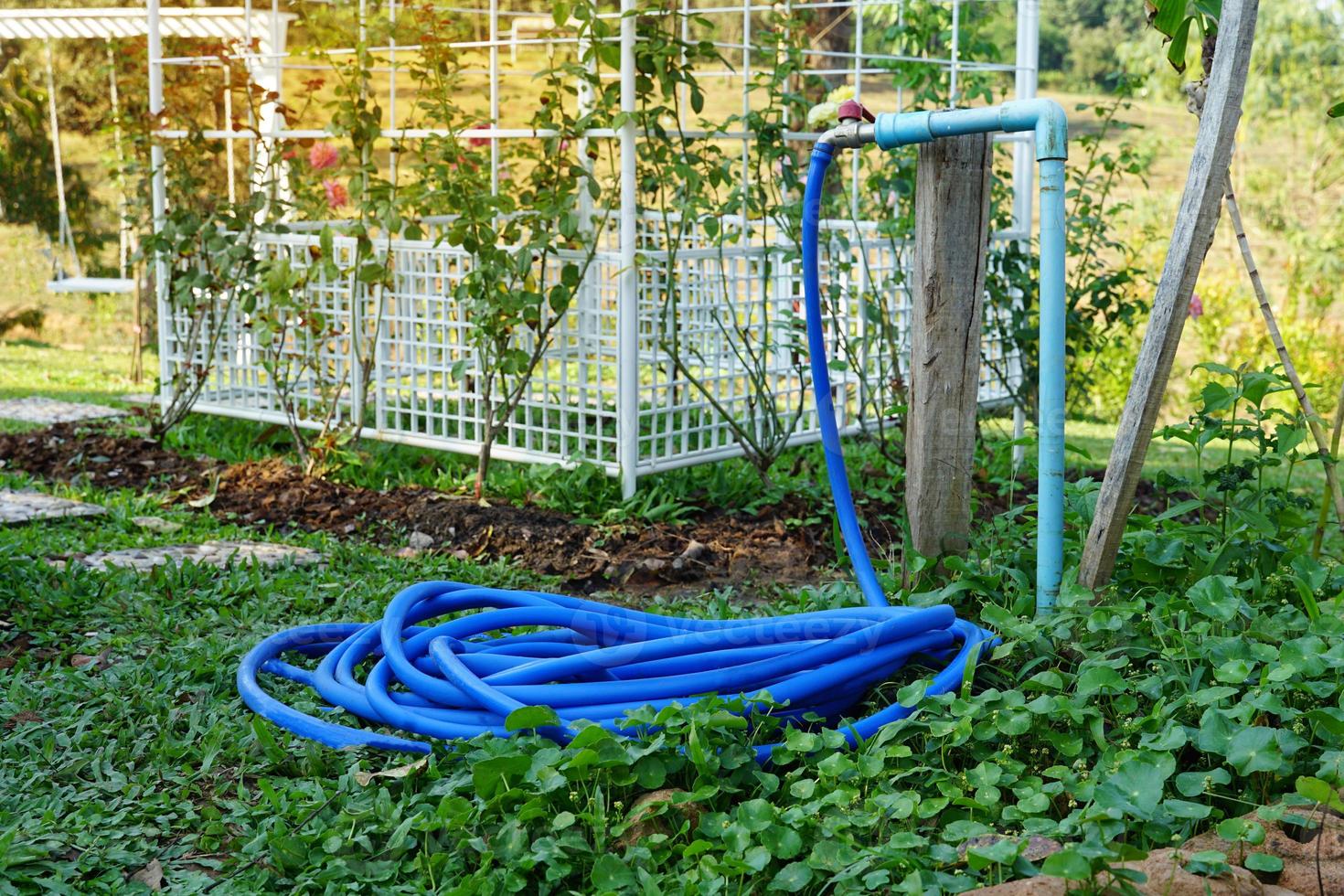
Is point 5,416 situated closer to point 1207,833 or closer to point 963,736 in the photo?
point 963,736

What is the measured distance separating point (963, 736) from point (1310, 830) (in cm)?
55

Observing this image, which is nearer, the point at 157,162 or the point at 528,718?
the point at 528,718

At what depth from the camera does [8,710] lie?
274 cm

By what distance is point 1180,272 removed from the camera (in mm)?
2631

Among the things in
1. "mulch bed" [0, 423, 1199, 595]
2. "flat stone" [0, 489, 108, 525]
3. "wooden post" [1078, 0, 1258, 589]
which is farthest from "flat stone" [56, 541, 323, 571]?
"wooden post" [1078, 0, 1258, 589]

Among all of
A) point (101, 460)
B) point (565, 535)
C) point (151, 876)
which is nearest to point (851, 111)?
point (565, 535)

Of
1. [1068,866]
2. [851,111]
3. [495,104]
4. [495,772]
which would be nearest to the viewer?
→ [1068,866]

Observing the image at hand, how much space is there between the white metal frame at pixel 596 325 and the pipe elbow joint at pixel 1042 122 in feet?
6.48

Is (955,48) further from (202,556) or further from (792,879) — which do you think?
(792,879)

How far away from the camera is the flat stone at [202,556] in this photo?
391 cm

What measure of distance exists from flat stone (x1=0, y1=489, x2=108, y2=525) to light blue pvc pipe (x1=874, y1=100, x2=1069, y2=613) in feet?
10.7

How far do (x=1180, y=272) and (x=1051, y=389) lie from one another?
0.35 meters

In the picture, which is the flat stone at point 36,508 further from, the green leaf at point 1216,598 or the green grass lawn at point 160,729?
the green leaf at point 1216,598

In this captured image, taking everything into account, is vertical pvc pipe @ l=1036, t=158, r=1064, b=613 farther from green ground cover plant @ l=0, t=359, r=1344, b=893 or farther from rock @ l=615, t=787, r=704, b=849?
rock @ l=615, t=787, r=704, b=849
